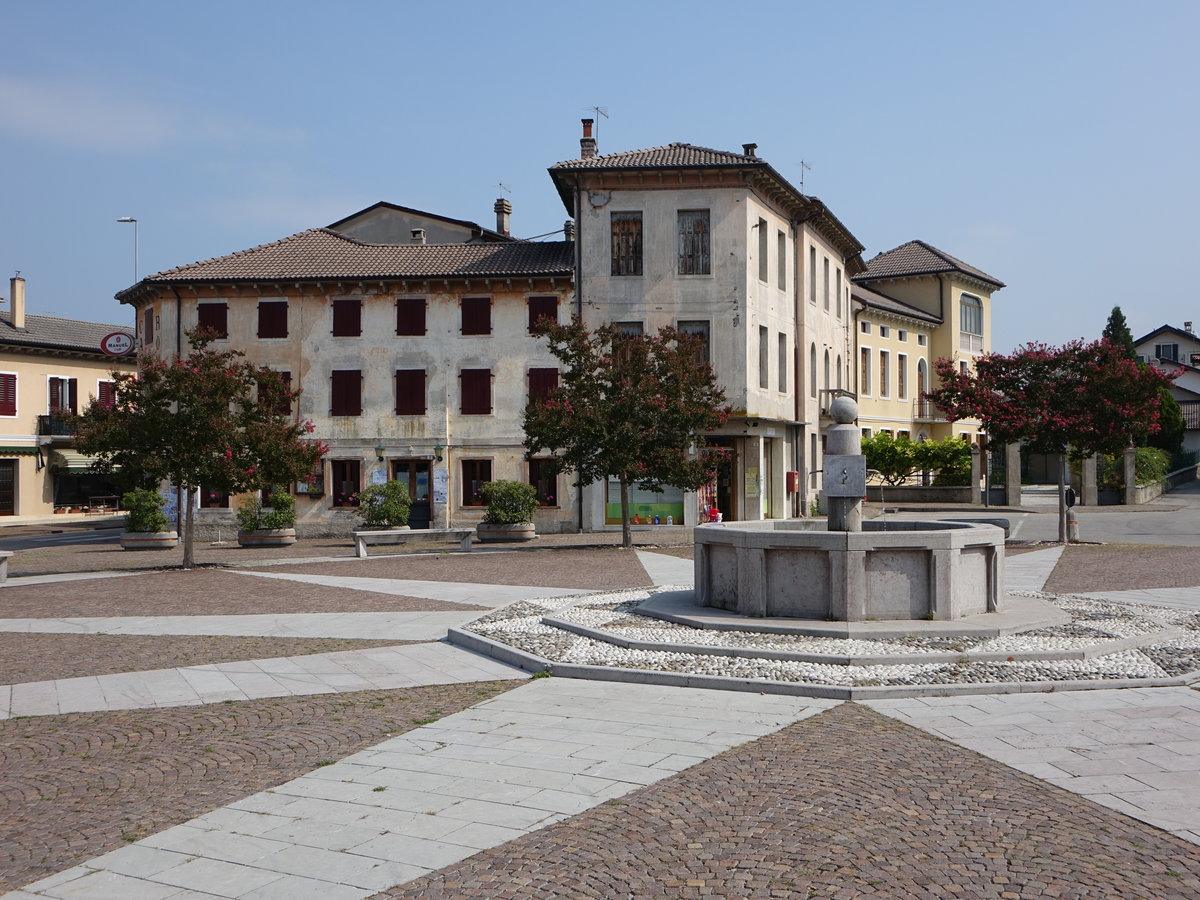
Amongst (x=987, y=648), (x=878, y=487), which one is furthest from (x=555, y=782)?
(x=878, y=487)

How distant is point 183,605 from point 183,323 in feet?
69.2

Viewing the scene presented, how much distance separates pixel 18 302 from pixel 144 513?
24689mm

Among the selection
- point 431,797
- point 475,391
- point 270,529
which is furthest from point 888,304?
point 431,797

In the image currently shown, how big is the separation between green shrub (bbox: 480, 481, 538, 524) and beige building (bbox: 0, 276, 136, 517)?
74.8 ft

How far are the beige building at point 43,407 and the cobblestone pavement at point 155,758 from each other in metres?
40.2

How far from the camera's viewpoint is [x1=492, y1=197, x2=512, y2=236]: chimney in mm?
44406

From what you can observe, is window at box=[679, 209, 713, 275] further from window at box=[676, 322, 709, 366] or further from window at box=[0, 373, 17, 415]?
window at box=[0, 373, 17, 415]

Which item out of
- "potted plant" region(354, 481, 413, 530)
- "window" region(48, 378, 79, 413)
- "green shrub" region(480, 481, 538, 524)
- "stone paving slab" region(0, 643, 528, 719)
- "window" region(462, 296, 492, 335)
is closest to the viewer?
"stone paving slab" region(0, 643, 528, 719)

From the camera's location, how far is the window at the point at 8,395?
150 ft

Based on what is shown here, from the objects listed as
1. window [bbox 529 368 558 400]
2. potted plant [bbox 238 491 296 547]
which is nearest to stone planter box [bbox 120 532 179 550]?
potted plant [bbox 238 491 296 547]

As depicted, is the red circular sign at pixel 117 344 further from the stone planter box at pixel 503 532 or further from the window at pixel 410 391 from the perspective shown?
the stone planter box at pixel 503 532

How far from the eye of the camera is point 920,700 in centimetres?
905

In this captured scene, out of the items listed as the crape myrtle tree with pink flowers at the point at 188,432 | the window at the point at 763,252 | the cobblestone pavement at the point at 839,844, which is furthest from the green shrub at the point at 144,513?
the cobblestone pavement at the point at 839,844

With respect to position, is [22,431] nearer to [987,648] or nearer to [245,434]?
[245,434]
